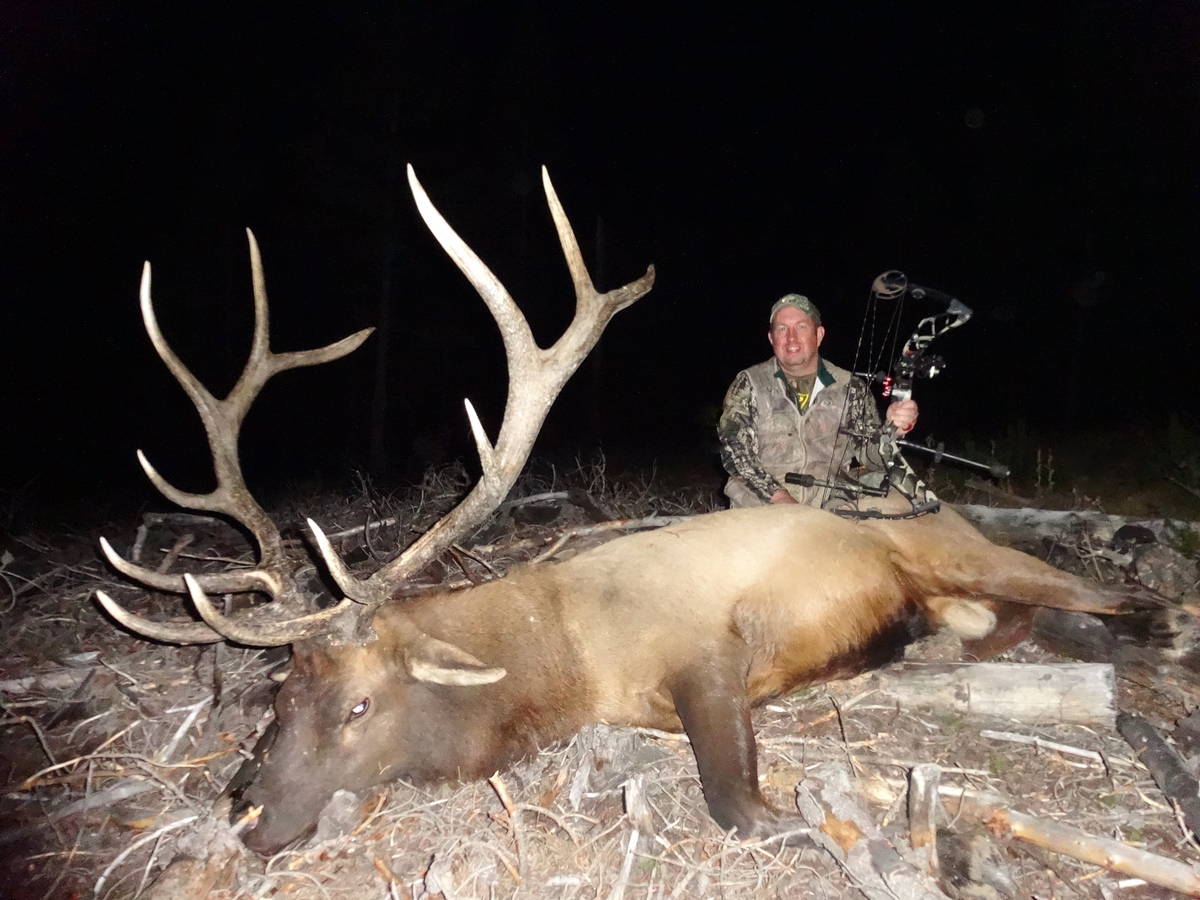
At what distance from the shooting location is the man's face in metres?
4.61

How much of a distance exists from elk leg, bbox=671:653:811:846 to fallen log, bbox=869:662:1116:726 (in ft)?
2.85

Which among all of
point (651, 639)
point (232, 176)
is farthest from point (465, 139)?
point (651, 639)

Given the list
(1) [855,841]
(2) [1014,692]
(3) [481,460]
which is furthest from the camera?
(2) [1014,692]

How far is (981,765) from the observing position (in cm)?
278

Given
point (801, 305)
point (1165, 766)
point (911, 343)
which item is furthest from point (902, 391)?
point (1165, 766)

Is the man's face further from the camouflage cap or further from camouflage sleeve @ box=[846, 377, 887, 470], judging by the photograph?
camouflage sleeve @ box=[846, 377, 887, 470]

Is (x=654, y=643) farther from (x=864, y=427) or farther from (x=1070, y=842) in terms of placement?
(x=864, y=427)

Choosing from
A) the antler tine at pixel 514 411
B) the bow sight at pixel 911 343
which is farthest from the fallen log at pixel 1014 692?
the antler tine at pixel 514 411

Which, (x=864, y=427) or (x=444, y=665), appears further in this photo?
(x=864, y=427)

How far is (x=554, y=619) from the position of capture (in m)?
3.18

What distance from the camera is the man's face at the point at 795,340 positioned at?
15.1 ft

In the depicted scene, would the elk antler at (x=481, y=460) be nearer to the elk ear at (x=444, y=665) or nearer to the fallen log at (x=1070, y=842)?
the elk ear at (x=444, y=665)

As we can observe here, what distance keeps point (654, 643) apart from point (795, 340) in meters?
2.51

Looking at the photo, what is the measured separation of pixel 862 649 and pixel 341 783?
260 cm
